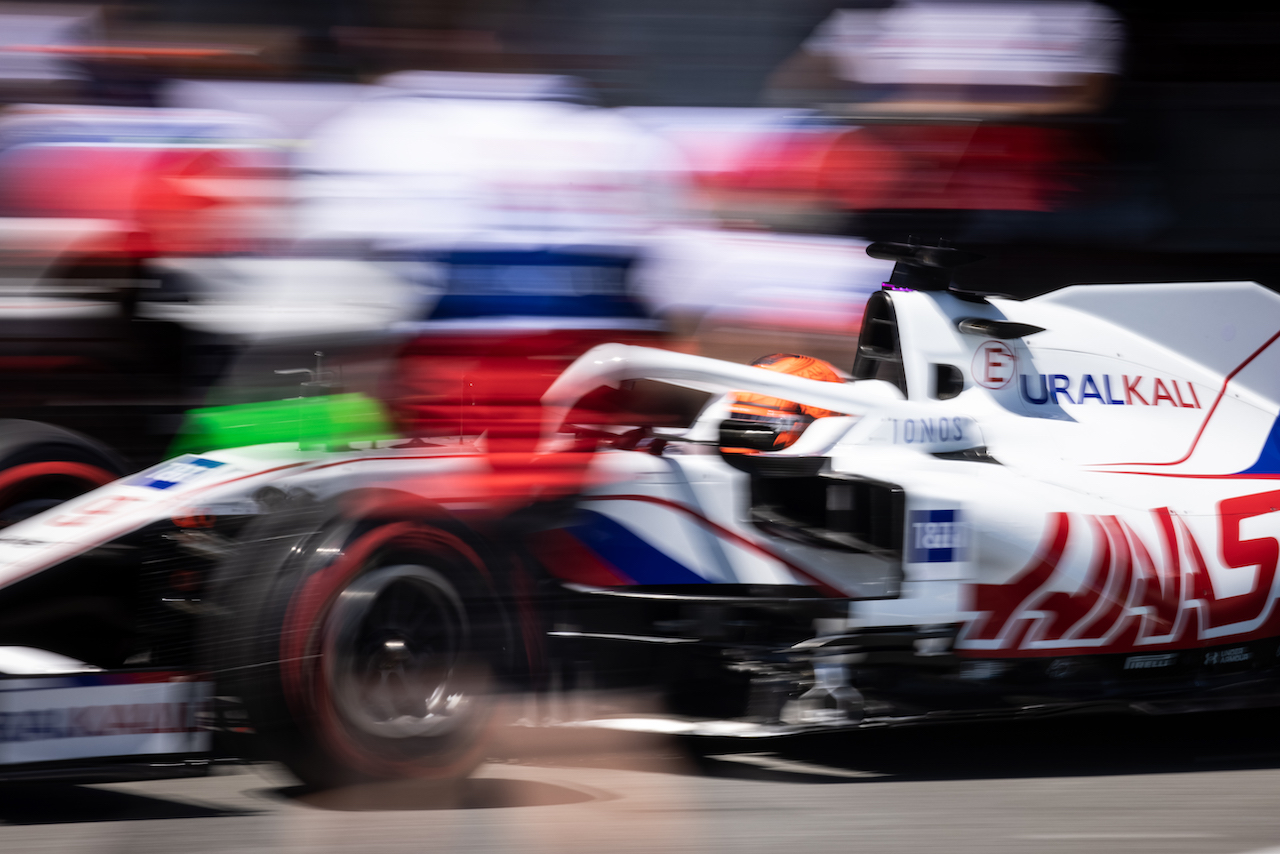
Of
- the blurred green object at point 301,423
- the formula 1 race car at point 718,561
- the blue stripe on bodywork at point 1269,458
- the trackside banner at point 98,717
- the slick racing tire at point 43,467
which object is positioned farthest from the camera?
the blue stripe on bodywork at point 1269,458

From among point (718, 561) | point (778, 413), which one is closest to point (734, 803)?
point (718, 561)

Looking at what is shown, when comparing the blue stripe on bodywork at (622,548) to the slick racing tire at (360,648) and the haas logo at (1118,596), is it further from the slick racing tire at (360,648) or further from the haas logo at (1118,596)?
the haas logo at (1118,596)

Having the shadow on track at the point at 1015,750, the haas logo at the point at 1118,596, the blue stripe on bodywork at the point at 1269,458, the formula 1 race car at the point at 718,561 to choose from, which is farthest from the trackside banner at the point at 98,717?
the blue stripe on bodywork at the point at 1269,458

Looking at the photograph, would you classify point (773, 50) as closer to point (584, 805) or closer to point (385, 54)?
point (385, 54)

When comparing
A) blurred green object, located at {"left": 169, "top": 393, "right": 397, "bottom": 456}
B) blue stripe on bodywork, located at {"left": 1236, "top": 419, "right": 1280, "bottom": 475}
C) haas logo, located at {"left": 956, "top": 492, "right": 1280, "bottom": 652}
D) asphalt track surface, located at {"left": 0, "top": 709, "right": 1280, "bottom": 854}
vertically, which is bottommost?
asphalt track surface, located at {"left": 0, "top": 709, "right": 1280, "bottom": 854}

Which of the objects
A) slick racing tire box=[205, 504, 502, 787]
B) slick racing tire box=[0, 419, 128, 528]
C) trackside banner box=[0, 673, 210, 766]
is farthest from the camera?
slick racing tire box=[0, 419, 128, 528]

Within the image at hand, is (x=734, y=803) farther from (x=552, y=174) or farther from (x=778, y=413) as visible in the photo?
(x=552, y=174)

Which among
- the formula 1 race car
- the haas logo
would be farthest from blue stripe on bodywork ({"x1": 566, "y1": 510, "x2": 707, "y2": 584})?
the haas logo

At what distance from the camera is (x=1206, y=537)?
124 inches

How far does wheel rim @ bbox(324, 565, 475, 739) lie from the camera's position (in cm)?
256

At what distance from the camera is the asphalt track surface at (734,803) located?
2.38 m

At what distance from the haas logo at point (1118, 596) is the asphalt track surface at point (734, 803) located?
0.31 meters

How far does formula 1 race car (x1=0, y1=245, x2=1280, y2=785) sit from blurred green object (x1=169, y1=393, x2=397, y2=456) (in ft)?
0.18

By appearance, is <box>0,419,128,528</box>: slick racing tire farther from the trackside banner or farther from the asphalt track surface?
the trackside banner
